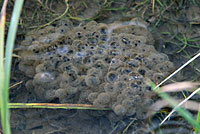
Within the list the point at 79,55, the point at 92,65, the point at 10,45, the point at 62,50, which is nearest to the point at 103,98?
the point at 92,65

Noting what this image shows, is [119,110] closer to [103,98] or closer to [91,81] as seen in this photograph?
[103,98]

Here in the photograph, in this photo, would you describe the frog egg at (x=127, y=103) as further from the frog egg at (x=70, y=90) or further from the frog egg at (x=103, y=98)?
the frog egg at (x=70, y=90)

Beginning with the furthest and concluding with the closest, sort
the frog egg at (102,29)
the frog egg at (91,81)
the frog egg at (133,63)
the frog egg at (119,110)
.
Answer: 1. the frog egg at (102,29)
2. the frog egg at (133,63)
3. the frog egg at (91,81)
4. the frog egg at (119,110)

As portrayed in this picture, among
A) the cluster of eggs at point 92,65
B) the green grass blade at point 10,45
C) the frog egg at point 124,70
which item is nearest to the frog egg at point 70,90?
the cluster of eggs at point 92,65

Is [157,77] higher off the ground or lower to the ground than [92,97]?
higher

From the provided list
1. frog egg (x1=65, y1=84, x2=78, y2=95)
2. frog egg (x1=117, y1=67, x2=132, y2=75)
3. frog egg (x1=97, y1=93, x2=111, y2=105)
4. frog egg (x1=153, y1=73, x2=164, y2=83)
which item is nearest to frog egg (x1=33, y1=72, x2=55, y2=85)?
frog egg (x1=65, y1=84, x2=78, y2=95)

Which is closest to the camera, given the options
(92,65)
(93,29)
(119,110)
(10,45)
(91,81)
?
(10,45)

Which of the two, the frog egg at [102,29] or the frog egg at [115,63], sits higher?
the frog egg at [102,29]

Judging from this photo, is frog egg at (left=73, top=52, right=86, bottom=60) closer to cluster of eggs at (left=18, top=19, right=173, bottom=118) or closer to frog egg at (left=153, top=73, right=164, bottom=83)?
cluster of eggs at (left=18, top=19, right=173, bottom=118)
